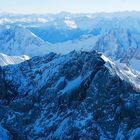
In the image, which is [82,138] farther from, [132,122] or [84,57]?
[84,57]

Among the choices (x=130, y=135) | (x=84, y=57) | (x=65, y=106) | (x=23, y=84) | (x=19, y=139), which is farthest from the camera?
(x=23, y=84)

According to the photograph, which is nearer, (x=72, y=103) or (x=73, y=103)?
(x=73, y=103)

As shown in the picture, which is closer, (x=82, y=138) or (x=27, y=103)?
(x=82, y=138)

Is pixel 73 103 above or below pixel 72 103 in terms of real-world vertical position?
above

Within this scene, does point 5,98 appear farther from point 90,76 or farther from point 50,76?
point 90,76

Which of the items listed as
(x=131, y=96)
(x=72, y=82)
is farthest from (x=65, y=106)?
(x=131, y=96)

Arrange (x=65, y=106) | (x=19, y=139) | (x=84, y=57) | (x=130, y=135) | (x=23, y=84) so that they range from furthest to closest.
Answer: (x=23, y=84)
(x=84, y=57)
(x=65, y=106)
(x=19, y=139)
(x=130, y=135)

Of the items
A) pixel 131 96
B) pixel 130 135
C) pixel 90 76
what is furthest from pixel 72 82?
pixel 130 135

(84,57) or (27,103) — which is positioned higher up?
(84,57)
